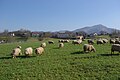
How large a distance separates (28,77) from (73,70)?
4111 millimetres

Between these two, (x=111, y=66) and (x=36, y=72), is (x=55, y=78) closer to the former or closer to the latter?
(x=36, y=72)

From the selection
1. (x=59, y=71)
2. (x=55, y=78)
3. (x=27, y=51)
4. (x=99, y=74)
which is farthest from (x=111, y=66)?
(x=27, y=51)

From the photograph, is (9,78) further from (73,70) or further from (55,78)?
(73,70)

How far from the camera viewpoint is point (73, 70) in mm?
17969

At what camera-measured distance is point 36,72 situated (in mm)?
17656

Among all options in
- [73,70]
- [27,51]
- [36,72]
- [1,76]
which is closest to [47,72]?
[36,72]

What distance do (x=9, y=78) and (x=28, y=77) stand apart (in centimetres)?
148

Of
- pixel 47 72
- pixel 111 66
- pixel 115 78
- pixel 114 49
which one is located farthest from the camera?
pixel 114 49

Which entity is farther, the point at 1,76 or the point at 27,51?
the point at 27,51

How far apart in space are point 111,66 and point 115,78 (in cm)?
398

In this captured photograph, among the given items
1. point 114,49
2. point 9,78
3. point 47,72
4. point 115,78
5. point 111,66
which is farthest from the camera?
point 114,49

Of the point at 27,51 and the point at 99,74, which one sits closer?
the point at 99,74

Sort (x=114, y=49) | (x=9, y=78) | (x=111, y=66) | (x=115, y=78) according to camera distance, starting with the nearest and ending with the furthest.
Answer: (x=115, y=78) → (x=9, y=78) → (x=111, y=66) → (x=114, y=49)

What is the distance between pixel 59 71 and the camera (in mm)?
17703
